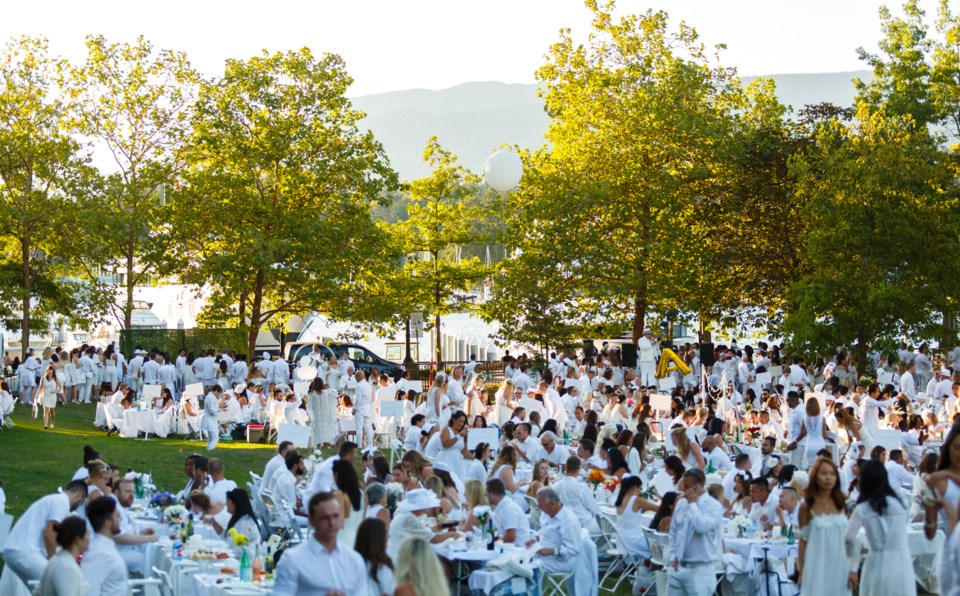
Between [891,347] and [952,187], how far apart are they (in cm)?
926

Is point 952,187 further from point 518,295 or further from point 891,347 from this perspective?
point 518,295

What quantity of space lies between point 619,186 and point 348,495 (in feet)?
86.8

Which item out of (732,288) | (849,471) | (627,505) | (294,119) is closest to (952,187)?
(732,288)

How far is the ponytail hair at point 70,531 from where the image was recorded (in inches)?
331

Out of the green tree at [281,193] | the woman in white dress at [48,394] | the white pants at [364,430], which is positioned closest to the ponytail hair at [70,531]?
the white pants at [364,430]

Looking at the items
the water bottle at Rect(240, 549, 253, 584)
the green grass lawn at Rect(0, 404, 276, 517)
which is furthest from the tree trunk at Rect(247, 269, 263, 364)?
the water bottle at Rect(240, 549, 253, 584)

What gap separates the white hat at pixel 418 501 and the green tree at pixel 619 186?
77.0 feet

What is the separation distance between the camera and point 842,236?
29297 millimetres

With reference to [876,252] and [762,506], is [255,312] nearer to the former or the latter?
[876,252]

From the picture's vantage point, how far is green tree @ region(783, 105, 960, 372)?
2897 centimetres

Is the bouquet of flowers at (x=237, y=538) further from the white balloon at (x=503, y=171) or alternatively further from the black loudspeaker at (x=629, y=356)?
the black loudspeaker at (x=629, y=356)

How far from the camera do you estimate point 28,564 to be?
393 inches

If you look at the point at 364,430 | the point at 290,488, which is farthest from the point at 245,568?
the point at 364,430

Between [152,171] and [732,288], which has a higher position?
[152,171]
